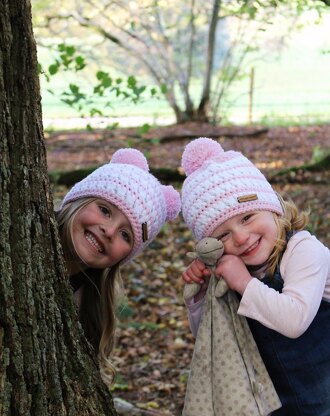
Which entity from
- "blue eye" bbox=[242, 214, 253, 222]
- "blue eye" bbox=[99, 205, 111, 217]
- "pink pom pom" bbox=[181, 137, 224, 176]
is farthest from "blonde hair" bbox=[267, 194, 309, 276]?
"blue eye" bbox=[99, 205, 111, 217]

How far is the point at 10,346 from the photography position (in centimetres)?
183

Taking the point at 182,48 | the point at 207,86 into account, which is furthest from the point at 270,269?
the point at 182,48

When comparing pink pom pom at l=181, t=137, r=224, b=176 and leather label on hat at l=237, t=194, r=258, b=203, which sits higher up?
pink pom pom at l=181, t=137, r=224, b=176

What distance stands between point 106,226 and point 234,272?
0.62 metres

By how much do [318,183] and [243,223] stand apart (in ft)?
20.8

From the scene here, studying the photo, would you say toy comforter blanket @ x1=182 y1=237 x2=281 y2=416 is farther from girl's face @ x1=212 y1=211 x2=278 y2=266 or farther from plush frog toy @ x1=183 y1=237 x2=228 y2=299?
girl's face @ x1=212 y1=211 x2=278 y2=266

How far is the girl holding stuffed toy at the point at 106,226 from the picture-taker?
2701 millimetres

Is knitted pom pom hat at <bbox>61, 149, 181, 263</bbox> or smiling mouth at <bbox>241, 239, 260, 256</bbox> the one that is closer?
smiling mouth at <bbox>241, 239, 260, 256</bbox>

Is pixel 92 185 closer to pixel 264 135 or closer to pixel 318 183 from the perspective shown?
pixel 318 183

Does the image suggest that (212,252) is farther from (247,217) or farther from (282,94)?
(282,94)

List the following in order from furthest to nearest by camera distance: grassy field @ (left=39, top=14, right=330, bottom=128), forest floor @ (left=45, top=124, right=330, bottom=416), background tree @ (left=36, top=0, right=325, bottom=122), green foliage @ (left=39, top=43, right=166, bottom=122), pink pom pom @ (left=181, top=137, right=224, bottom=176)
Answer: grassy field @ (left=39, top=14, right=330, bottom=128) < background tree @ (left=36, top=0, right=325, bottom=122) < green foliage @ (left=39, top=43, right=166, bottom=122) < forest floor @ (left=45, top=124, right=330, bottom=416) < pink pom pom @ (left=181, top=137, right=224, bottom=176)

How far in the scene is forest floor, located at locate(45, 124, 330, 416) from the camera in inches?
176

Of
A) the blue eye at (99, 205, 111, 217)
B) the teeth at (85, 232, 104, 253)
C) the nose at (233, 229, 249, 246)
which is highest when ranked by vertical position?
the blue eye at (99, 205, 111, 217)

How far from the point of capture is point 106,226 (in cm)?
269
